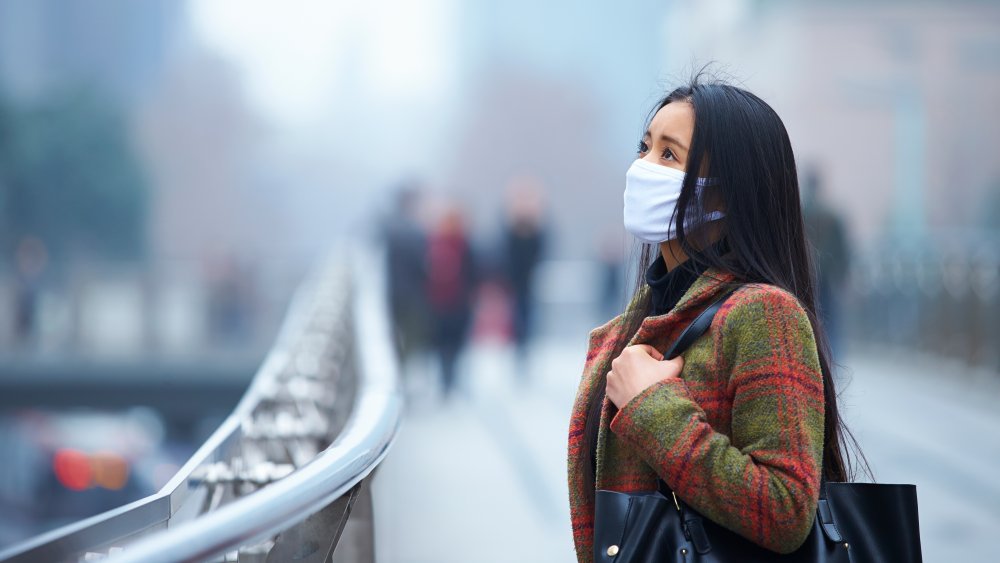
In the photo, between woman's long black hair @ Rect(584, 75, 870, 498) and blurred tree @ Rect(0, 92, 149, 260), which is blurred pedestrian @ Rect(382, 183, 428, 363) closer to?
woman's long black hair @ Rect(584, 75, 870, 498)

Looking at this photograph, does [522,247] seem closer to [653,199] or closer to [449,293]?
[449,293]

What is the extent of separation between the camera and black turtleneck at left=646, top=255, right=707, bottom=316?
2090 millimetres

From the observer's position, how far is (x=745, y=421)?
6.27ft

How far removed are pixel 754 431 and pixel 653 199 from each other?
0.43 m

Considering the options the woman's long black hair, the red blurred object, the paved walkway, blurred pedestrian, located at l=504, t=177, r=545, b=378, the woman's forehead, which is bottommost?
the red blurred object

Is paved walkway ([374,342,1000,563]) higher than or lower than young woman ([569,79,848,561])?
lower

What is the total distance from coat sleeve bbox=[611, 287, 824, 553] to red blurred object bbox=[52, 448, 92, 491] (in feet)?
77.1

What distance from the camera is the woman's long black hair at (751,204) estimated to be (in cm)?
204

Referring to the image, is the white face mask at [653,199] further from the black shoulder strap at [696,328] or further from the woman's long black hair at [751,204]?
the black shoulder strap at [696,328]

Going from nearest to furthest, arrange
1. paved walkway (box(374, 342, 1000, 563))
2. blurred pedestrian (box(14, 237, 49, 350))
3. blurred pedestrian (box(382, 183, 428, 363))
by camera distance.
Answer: paved walkway (box(374, 342, 1000, 563)) < blurred pedestrian (box(382, 183, 428, 363)) < blurred pedestrian (box(14, 237, 49, 350))

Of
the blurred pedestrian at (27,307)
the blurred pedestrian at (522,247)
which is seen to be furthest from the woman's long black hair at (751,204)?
the blurred pedestrian at (27,307)

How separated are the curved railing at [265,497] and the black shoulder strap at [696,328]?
57 centimetres

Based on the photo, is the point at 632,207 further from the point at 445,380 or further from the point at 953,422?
the point at 445,380

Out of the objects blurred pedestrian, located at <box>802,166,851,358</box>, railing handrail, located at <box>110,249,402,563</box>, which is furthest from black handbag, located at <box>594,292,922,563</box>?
blurred pedestrian, located at <box>802,166,851,358</box>
